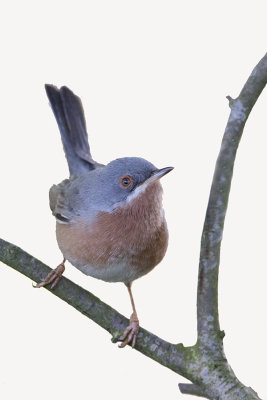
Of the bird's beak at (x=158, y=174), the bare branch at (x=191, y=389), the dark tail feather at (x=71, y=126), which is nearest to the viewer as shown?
the bare branch at (x=191, y=389)

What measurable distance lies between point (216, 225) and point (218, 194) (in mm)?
170

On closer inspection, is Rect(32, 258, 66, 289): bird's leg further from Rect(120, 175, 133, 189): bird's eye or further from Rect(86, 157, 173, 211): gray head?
Rect(120, 175, 133, 189): bird's eye

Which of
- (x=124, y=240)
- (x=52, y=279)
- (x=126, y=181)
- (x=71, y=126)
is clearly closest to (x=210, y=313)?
(x=124, y=240)

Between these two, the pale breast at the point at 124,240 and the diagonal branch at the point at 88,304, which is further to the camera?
the pale breast at the point at 124,240

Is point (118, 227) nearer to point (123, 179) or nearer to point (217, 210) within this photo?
point (123, 179)

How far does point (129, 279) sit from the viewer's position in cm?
388

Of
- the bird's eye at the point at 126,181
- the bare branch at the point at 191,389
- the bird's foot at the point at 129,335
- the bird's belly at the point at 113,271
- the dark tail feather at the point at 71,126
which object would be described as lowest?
the bare branch at the point at 191,389

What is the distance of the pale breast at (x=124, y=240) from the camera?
3660 millimetres

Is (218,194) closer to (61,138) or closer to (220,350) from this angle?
(220,350)

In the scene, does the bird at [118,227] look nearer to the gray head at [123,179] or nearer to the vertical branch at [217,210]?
the gray head at [123,179]

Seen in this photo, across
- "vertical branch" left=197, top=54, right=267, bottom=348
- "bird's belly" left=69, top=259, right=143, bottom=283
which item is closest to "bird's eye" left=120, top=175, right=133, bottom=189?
"bird's belly" left=69, top=259, right=143, bottom=283

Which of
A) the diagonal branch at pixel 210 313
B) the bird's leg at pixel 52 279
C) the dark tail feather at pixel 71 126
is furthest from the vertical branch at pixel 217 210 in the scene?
the dark tail feather at pixel 71 126

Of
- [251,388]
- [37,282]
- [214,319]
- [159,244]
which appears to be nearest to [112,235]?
[159,244]

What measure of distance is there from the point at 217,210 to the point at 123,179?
0.76 meters
